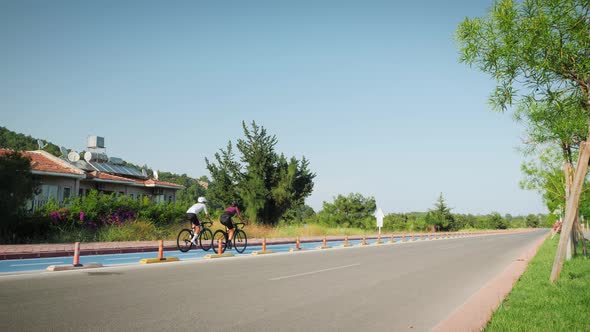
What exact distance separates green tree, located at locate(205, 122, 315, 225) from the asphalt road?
2041 centimetres

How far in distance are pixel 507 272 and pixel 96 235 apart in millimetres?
16473

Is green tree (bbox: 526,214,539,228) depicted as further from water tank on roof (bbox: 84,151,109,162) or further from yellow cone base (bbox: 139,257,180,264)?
yellow cone base (bbox: 139,257,180,264)

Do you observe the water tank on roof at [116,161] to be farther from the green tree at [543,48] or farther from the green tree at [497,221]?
the green tree at [497,221]

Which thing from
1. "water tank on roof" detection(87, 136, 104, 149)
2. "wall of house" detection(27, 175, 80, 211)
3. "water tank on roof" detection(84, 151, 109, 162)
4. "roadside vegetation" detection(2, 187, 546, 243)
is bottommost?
"roadside vegetation" detection(2, 187, 546, 243)

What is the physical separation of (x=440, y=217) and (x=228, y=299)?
6456 centimetres

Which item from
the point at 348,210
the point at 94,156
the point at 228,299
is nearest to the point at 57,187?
the point at 94,156

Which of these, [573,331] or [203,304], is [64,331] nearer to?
[203,304]

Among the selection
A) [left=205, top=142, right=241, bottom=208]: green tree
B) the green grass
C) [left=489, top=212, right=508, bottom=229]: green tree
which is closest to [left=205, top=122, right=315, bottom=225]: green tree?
[left=205, top=142, right=241, bottom=208]: green tree

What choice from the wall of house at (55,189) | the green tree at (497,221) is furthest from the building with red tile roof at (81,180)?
the green tree at (497,221)

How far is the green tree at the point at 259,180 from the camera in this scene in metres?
32.2

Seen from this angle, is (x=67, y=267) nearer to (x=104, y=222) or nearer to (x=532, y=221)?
(x=104, y=222)

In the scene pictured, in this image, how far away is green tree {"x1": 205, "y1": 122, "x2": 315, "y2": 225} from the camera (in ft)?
106

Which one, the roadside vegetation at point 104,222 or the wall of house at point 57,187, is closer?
the roadside vegetation at point 104,222

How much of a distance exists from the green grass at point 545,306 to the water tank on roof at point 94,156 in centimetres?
3488
